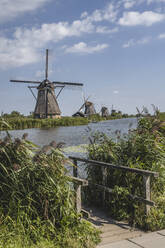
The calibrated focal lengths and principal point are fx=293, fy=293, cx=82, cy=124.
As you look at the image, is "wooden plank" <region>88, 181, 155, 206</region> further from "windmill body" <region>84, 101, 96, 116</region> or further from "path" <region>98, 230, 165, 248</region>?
"windmill body" <region>84, 101, 96, 116</region>

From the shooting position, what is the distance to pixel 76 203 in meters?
3.86

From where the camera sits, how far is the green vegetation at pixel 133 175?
439cm

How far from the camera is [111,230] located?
415 cm

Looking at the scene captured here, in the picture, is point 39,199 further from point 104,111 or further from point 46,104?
point 104,111

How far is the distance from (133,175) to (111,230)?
3.07 ft

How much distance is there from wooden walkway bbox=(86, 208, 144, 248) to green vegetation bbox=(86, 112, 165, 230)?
0.13m

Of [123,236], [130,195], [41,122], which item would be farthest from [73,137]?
[123,236]

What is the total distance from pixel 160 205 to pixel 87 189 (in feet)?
4.85

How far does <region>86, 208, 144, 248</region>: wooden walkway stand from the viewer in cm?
386

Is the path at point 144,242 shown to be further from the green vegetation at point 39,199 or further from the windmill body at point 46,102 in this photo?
the windmill body at point 46,102

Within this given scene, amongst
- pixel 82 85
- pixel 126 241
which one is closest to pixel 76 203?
pixel 126 241

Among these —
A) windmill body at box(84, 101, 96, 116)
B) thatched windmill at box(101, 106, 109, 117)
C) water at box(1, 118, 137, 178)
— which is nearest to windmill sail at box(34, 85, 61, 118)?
water at box(1, 118, 137, 178)

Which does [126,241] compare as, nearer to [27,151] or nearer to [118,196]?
[118,196]

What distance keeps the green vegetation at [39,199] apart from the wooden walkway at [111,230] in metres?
0.18
